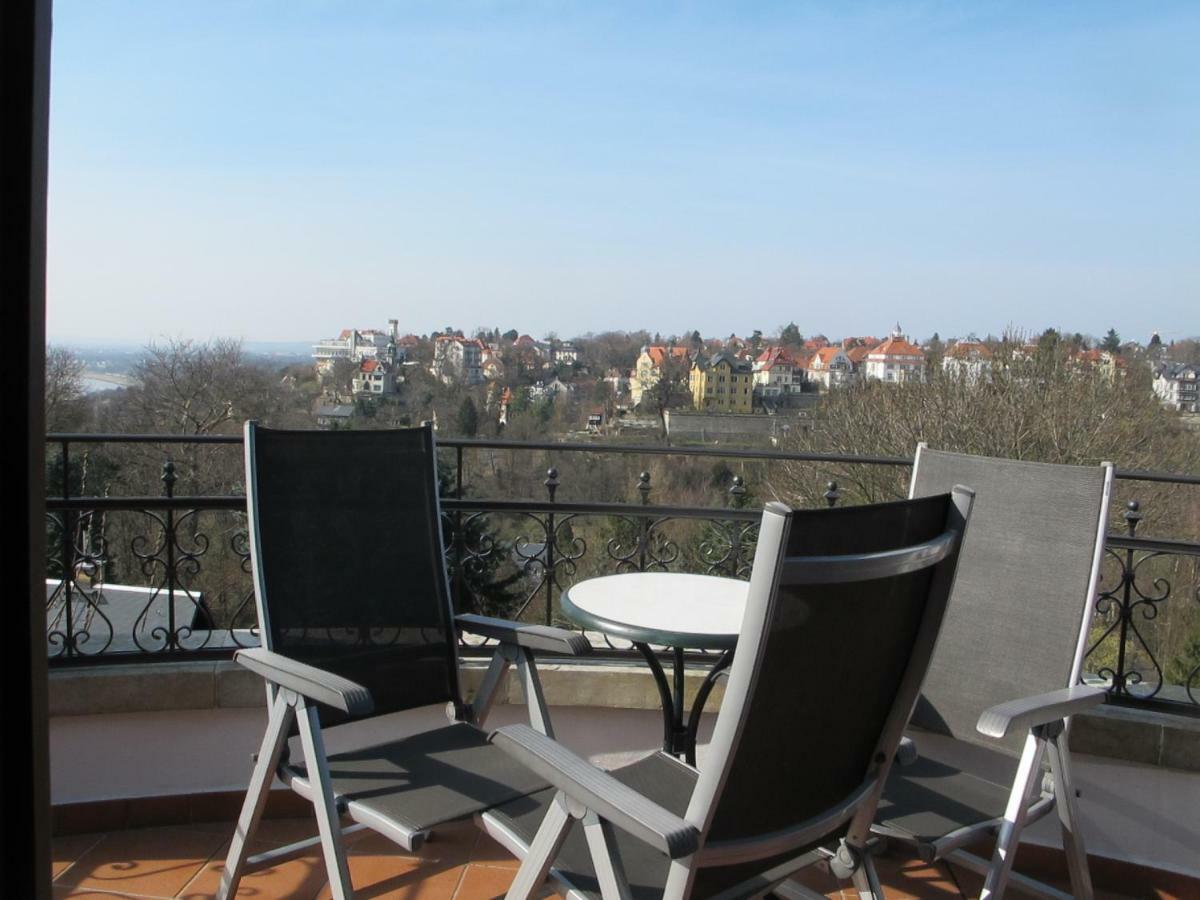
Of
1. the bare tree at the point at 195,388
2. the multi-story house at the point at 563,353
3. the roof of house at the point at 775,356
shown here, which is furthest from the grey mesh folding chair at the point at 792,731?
the roof of house at the point at 775,356

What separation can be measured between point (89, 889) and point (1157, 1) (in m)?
15.9

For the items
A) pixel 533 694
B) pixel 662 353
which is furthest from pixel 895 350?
pixel 533 694

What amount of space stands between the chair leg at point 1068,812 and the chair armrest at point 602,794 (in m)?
1.10

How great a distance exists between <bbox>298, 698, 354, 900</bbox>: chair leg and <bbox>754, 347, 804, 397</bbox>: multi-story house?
12.5 metres

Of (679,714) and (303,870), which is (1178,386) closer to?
(679,714)

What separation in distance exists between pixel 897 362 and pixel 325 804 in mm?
16136

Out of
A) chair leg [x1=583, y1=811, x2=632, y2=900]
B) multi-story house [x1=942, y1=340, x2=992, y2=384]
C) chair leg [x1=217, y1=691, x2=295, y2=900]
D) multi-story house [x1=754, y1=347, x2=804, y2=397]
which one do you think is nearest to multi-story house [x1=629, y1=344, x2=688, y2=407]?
multi-story house [x1=754, y1=347, x2=804, y2=397]

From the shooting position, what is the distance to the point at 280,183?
68.2 ft

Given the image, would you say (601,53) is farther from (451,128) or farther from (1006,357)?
(1006,357)

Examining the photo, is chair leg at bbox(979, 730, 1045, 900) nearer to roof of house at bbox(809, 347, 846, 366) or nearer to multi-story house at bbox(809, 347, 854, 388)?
multi-story house at bbox(809, 347, 854, 388)

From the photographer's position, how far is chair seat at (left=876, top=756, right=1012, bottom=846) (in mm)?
2094

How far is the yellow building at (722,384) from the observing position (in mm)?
12844

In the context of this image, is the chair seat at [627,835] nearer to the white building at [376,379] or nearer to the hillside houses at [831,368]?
the white building at [376,379]

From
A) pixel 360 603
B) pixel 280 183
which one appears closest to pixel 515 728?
pixel 360 603
